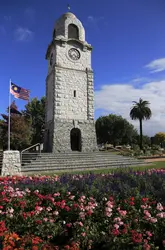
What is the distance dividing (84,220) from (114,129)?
54.1 m

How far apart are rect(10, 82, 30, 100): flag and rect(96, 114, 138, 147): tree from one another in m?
43.7

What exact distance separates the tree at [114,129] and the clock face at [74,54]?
36239mm

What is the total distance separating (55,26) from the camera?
22.4m

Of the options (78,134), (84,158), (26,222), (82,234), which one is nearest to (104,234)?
(82,234)

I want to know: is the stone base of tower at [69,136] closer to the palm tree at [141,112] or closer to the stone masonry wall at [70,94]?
the stone masonry wall at [70,94]

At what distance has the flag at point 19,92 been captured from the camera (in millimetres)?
13628

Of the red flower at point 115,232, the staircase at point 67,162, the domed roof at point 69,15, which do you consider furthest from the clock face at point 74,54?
the red flower at point 115,232

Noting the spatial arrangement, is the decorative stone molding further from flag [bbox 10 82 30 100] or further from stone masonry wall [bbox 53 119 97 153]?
stone masonry wall [bbox 53 119 97 153]

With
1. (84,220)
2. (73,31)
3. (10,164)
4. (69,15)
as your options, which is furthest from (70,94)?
(84,220)

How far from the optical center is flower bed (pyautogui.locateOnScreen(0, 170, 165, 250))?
2.96 metres

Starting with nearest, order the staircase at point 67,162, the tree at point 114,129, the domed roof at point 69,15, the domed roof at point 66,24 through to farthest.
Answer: the staircase at point 67,162 < the domed roof at point 66,24 < the domed roof at point 69,15 < the tree at point 114,129

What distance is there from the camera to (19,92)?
45.8ft

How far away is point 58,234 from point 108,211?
0.96 metres

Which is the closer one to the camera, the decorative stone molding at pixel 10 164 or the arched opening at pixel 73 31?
the decorative stone molding at pixel 10 164
